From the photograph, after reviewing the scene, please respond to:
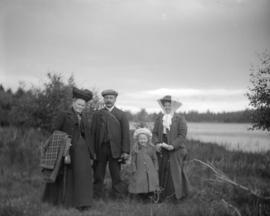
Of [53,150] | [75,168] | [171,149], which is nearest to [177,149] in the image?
[171,149]

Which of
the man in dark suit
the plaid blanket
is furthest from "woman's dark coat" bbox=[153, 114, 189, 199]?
the plaid blanket

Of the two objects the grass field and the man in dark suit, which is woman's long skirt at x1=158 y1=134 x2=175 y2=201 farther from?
the man in dark suit

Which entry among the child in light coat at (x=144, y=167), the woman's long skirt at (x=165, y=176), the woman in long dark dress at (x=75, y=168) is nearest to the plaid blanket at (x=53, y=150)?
the woman in long dark dress at (x=75, y=168)

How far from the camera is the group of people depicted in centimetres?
498

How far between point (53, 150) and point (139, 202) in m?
1.79

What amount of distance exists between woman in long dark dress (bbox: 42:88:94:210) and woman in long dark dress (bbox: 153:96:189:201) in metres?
1.30

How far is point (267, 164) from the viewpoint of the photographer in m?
9.72

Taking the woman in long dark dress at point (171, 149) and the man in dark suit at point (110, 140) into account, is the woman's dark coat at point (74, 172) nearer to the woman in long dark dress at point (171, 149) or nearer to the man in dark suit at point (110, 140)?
the man in dark suit at point (110, 140)

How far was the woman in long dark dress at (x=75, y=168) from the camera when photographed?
497cm

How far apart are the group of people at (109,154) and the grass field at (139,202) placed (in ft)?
0.86

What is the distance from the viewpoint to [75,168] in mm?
4988

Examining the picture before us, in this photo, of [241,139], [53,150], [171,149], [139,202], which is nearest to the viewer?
[53,150]

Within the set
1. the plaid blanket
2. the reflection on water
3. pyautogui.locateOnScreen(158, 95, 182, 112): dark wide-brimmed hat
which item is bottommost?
the reflection on water

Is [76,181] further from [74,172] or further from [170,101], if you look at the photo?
[170,101]
